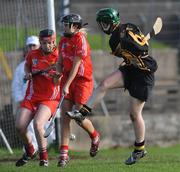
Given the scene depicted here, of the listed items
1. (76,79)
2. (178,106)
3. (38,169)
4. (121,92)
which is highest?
(76,79)

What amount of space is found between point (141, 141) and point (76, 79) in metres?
1.53

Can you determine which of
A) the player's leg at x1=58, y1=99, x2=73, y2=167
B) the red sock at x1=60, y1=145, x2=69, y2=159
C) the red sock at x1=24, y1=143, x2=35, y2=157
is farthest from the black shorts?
the red sock at x1=24, y1=143, x2=35, y2=157

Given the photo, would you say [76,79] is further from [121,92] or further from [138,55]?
[121,92]

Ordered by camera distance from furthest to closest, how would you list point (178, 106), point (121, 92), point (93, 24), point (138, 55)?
point (93, 24) < point (178, 106) < point (121, 92) < point (138, 55)

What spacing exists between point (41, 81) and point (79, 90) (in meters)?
0.66

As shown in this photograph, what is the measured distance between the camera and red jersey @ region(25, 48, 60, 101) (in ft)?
41.7

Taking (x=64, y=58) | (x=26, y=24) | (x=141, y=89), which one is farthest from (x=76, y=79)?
(x=26, y=24)

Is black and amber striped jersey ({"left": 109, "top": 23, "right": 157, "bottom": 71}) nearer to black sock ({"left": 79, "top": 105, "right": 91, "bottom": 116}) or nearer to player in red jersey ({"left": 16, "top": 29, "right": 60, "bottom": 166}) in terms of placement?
black sock ({"left": 79, "top": 105, "right": 91, "bottom": 116})

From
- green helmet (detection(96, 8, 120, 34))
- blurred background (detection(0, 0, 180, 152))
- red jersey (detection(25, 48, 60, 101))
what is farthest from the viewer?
blurred background (detection(0, 0, 180, 152))

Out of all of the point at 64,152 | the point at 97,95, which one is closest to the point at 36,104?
the point at 64,152

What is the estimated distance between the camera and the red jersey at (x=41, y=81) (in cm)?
1271

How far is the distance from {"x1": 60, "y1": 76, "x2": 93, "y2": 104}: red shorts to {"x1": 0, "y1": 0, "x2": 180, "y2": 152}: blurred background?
8.34 ft

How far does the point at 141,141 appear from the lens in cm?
1202

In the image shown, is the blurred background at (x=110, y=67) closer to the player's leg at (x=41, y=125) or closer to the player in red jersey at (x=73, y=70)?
the player in red jersey at (x=73, y=70)
